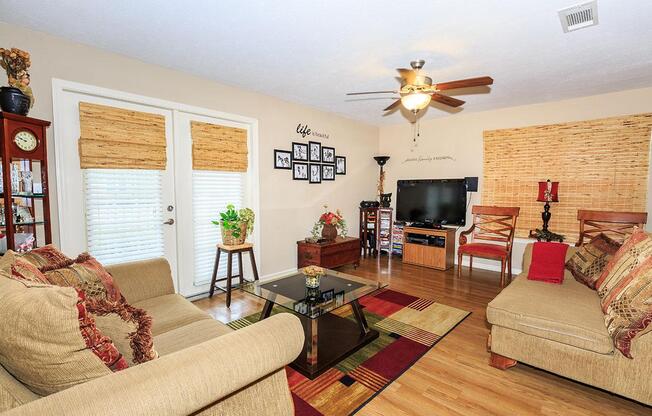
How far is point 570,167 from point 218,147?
181 inches

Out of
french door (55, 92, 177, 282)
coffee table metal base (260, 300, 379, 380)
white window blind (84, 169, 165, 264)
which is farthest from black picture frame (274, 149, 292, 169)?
coffee table metal base (260, 300, 379, 380)

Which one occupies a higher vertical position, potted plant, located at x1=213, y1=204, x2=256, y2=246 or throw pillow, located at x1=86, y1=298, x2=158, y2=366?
potted plant, located at x1=213, y1=204, x2=256, y2=246

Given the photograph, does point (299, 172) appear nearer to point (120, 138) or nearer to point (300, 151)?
point (300, 151)

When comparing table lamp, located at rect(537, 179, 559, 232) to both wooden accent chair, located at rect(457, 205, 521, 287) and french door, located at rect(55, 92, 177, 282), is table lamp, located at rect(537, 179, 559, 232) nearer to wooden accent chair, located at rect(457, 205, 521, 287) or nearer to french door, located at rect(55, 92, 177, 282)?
wooden accent chair, located at rect(457, 205, 521, 287)

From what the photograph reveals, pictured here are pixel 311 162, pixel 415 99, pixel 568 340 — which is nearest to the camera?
pixel 568 340

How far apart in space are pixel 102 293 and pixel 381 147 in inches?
204

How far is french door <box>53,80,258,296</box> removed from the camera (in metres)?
2.66

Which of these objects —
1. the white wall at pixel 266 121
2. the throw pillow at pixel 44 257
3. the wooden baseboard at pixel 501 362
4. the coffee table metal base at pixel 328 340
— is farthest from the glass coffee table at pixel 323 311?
the white wall at pixel 266 121

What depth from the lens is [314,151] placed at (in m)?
4.73

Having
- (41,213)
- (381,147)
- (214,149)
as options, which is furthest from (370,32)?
(381,147)

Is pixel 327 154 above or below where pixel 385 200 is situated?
above

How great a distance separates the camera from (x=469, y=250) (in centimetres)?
420

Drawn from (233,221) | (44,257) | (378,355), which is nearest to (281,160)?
(233,221)

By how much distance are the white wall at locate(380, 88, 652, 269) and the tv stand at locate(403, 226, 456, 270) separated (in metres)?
0.51
